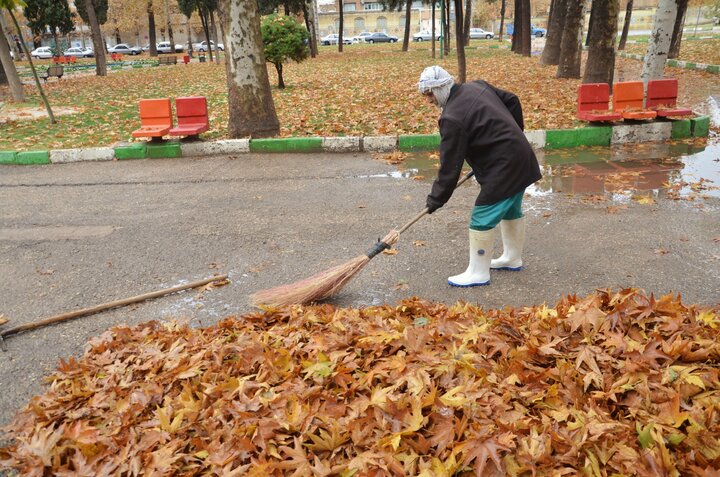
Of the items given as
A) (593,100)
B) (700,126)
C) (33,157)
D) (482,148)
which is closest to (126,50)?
(33,157)

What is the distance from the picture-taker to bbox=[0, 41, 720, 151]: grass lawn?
1004 cm

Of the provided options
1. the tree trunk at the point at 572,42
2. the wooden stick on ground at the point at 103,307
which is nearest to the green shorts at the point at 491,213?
the wooden stick on ground at the point at 103,307

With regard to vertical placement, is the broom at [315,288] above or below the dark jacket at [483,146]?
below

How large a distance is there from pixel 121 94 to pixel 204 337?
16225 millimetres

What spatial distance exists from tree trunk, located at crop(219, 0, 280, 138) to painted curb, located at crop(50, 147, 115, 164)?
75.9 inches

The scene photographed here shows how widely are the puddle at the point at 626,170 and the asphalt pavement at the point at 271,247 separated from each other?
344 millimetres

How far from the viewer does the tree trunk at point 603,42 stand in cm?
1170

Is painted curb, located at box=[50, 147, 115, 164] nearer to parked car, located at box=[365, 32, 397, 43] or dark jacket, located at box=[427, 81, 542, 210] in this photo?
dark jacket, located at box=[427, 81, 542, 210]

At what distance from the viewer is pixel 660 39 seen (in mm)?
9398

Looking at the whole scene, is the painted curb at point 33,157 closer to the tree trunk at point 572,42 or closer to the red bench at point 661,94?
the red bench at point 661,94

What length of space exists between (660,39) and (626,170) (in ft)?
11.9

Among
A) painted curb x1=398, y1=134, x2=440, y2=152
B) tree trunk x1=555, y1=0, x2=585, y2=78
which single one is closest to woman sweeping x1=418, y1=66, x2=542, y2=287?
painted curb x1=398, y1=134, x2=440, y2=152

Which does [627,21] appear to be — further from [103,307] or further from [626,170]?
[103,307]

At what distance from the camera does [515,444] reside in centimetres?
221
